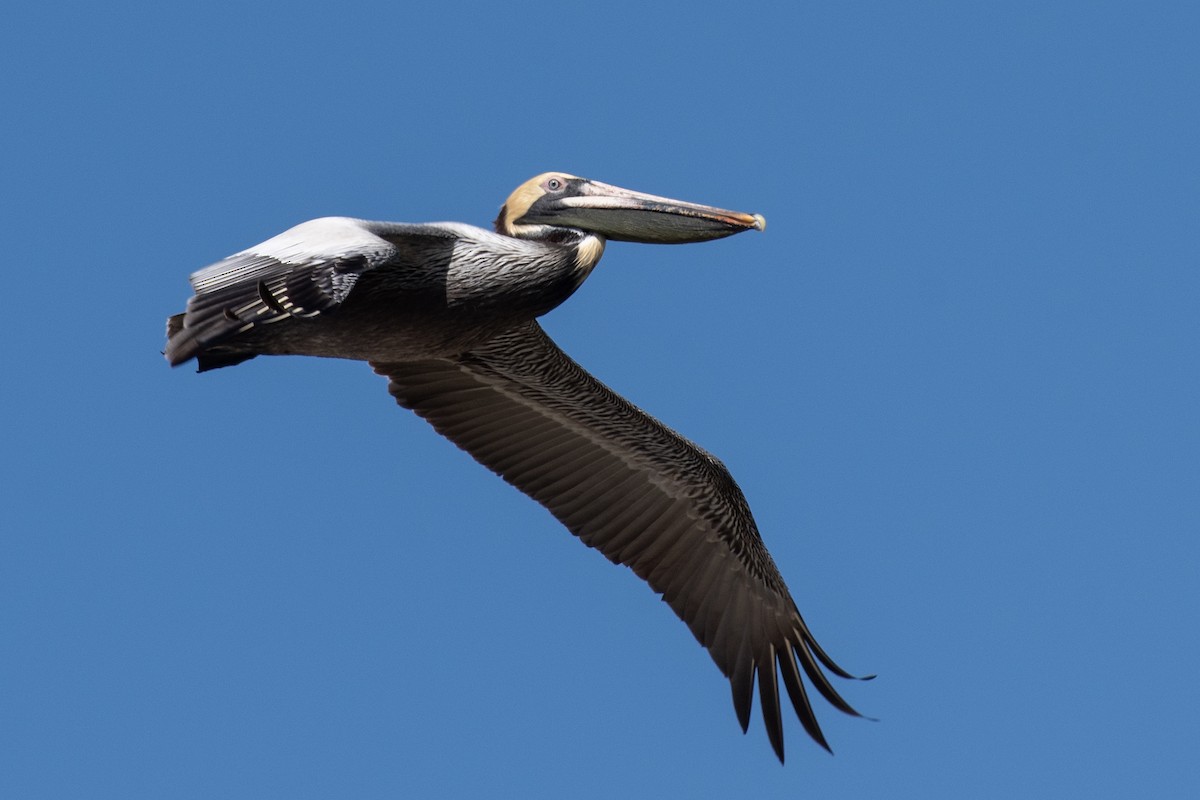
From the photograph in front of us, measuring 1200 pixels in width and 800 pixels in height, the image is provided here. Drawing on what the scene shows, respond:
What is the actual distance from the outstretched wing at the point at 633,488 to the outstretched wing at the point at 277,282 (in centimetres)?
311

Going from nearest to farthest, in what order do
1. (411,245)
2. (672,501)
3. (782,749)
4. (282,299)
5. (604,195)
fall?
(282,299), (411,245), (604,195), (782,749), (672,501)

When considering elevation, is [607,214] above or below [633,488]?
above

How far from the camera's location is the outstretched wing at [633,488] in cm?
1224

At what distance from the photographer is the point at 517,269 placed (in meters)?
9.98

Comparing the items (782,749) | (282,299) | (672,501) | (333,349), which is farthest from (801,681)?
(282,299)

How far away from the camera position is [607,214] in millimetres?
10484

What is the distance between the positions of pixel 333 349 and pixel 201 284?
4.69 ft

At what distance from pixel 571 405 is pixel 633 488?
2.43ft

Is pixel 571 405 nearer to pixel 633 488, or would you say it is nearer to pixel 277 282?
pixel 633 488

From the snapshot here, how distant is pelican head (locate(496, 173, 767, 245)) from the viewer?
34.3ft

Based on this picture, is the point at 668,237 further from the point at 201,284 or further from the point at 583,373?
the point at 201,284

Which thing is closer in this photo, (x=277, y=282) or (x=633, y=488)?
(x=277, y=282)

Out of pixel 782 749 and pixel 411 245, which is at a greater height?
pixel 411 245

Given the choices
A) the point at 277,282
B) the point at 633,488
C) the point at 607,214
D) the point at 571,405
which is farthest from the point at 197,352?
the point at 633,488
